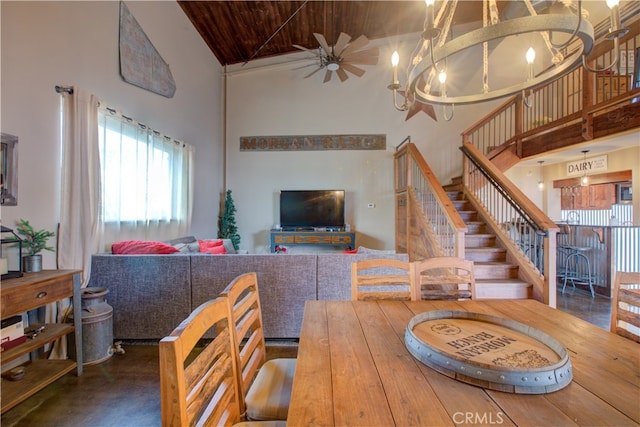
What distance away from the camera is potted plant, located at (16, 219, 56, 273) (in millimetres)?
2000

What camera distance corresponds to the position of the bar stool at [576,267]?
4.22m

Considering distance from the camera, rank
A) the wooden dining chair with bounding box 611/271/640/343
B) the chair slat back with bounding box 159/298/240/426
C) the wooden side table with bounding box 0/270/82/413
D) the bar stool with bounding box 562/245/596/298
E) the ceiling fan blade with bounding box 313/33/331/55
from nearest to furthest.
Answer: the chair slat back with bounding box 159/298/240/426 < the wooden dining chair with bounding box 611/271/640/343 < the wooden side table with bounding box 0/270/82/413 < the ceiling fan blade with bounding box 313/33/331/55 < the bar stool with bounding box 562/245/596/298

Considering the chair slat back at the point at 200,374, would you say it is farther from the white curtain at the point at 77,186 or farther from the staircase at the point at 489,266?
the staircase at the point at 489,266

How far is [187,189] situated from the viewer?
4586mm

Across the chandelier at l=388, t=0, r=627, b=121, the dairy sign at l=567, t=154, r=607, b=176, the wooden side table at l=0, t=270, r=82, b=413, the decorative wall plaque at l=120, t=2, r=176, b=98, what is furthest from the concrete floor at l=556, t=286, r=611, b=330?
the decorative wall plaque at l=120, t=2, r=176, b=98

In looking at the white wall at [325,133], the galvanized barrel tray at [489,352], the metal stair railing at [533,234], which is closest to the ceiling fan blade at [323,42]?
the white wall at [325,133]

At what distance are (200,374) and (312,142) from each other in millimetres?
5870

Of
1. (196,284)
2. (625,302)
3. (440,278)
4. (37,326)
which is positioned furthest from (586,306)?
(37,326)

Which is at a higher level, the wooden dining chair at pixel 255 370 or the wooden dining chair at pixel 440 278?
Answer: the wooden dining chair at pixel 440 278

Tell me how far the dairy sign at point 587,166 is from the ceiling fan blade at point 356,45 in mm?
4874

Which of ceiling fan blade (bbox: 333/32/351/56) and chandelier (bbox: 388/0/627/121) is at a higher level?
ceiling fan blade (bbox: 333/32/351/56)

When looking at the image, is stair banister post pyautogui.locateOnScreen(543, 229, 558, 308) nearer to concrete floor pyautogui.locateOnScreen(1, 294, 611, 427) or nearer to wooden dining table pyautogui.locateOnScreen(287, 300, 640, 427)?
wooden dining table pyautogui.locateOnScreen(287, 300, 640, 427)

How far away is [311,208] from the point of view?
19.9ft

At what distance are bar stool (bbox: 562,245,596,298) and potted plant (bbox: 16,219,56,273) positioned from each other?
6.15 m
